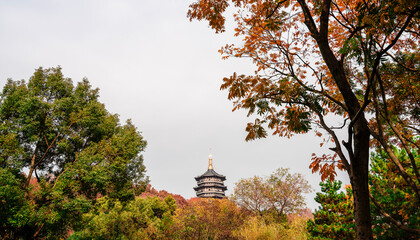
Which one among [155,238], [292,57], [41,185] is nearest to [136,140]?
[41,185]

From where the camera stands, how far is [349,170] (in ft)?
9.26

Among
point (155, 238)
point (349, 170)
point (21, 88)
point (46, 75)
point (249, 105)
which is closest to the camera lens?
point (349, 170)

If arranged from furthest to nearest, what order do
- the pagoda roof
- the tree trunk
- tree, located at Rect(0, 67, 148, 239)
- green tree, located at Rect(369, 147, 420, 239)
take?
the pagoda roof
tree, located at Rect(0, 67, 148, 239)
green tree, located at Rect(369, 147, 420, 239)
the tree trunk

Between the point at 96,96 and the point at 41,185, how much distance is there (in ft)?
18.5

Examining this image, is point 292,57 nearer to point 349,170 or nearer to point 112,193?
point 349,170

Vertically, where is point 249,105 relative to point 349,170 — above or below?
above

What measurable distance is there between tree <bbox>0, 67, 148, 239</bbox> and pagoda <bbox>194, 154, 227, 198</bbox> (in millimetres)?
51479

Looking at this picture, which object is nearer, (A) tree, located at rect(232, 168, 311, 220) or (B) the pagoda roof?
(A) tree, located at rect(232, 168, 311, 220)

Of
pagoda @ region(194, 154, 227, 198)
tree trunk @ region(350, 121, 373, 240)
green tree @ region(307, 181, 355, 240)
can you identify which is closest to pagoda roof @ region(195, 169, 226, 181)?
pagoda @ region(194, 154, 227, 198)

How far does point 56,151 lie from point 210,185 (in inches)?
2134

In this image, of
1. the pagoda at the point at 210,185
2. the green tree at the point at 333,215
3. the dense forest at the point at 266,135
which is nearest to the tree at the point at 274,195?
the dense forest at the point at 266,135

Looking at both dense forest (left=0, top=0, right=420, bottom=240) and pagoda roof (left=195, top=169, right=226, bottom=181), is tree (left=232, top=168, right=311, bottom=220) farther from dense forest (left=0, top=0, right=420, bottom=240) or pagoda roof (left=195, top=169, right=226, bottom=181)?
pagoda roof (left=195, top=169, right=226, bottom=181)

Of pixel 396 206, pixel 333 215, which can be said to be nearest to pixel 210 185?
pixel 333 215

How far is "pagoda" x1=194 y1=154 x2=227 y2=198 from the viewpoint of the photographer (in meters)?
63.8
